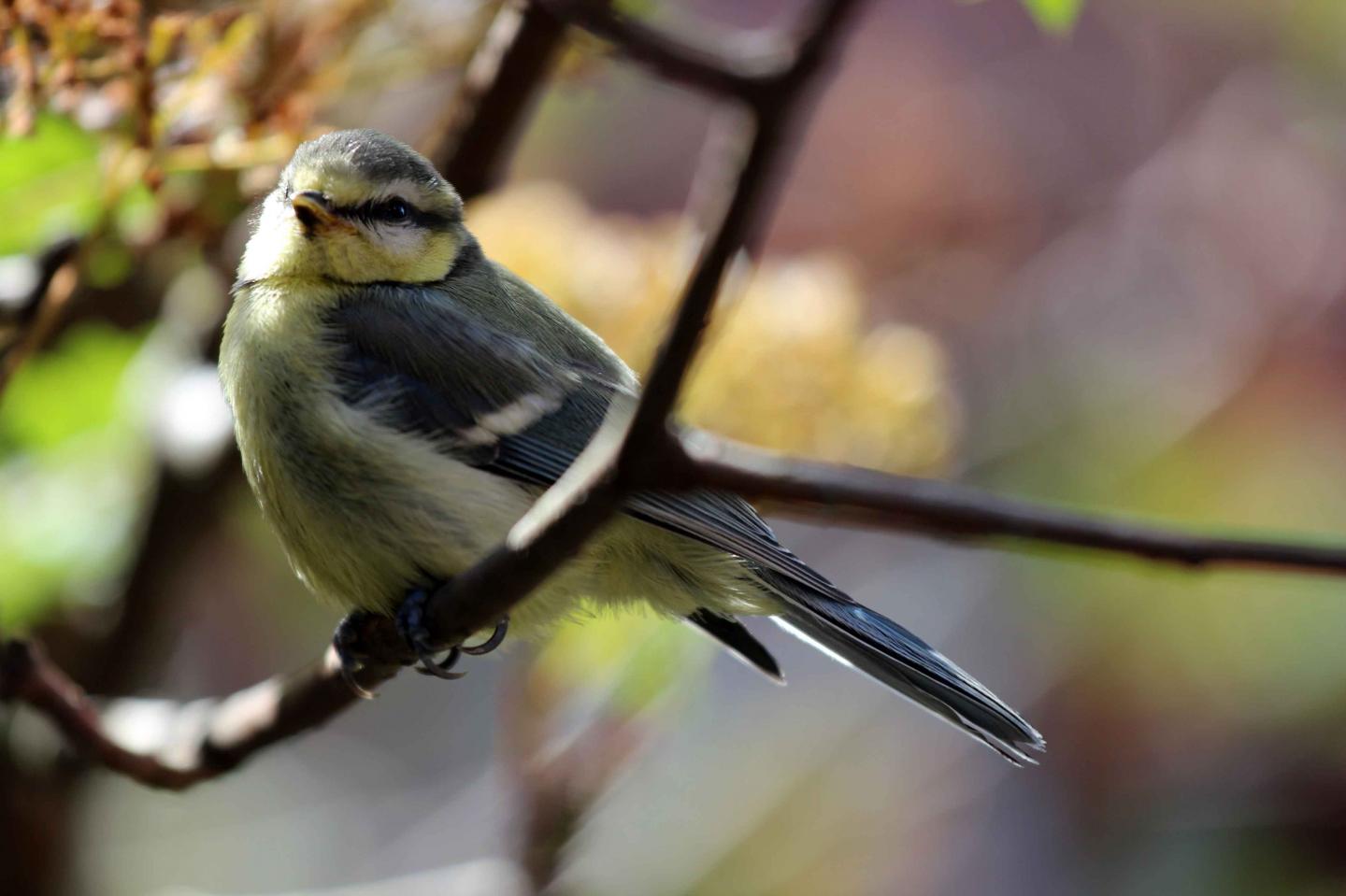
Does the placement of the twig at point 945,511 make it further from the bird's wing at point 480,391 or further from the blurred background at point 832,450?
the blurred background at point 832,450

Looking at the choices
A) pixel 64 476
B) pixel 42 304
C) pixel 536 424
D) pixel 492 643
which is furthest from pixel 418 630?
pixel 64 476

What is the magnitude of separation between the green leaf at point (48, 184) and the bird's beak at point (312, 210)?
0.21m

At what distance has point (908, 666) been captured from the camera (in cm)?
145

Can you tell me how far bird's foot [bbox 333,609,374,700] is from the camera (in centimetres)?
135

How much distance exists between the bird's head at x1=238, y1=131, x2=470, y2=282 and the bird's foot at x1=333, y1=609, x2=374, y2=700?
403 millimetres

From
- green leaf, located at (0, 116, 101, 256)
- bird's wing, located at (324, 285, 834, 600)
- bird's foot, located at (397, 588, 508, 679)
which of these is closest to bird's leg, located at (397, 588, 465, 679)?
bird's foot, located at (397, 588, 508, 679)

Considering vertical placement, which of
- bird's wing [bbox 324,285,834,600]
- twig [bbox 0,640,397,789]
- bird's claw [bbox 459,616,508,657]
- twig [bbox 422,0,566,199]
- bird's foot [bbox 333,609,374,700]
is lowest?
twig [bbox 0,640,397,789]

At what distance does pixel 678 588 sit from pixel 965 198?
1.90 metres

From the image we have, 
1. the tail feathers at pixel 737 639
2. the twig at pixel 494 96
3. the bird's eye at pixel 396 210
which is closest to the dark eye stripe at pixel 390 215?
the bird's eye at pixel 396 210

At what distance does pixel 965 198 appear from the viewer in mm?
3211

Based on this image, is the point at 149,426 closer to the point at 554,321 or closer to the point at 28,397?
the point at 28,397

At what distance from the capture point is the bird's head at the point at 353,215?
1.60m

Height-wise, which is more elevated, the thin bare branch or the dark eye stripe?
the thin bare branch

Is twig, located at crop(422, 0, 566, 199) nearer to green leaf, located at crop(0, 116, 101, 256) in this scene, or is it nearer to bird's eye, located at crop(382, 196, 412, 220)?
bird's eye, located at crop(382, 196, 412, 220)
